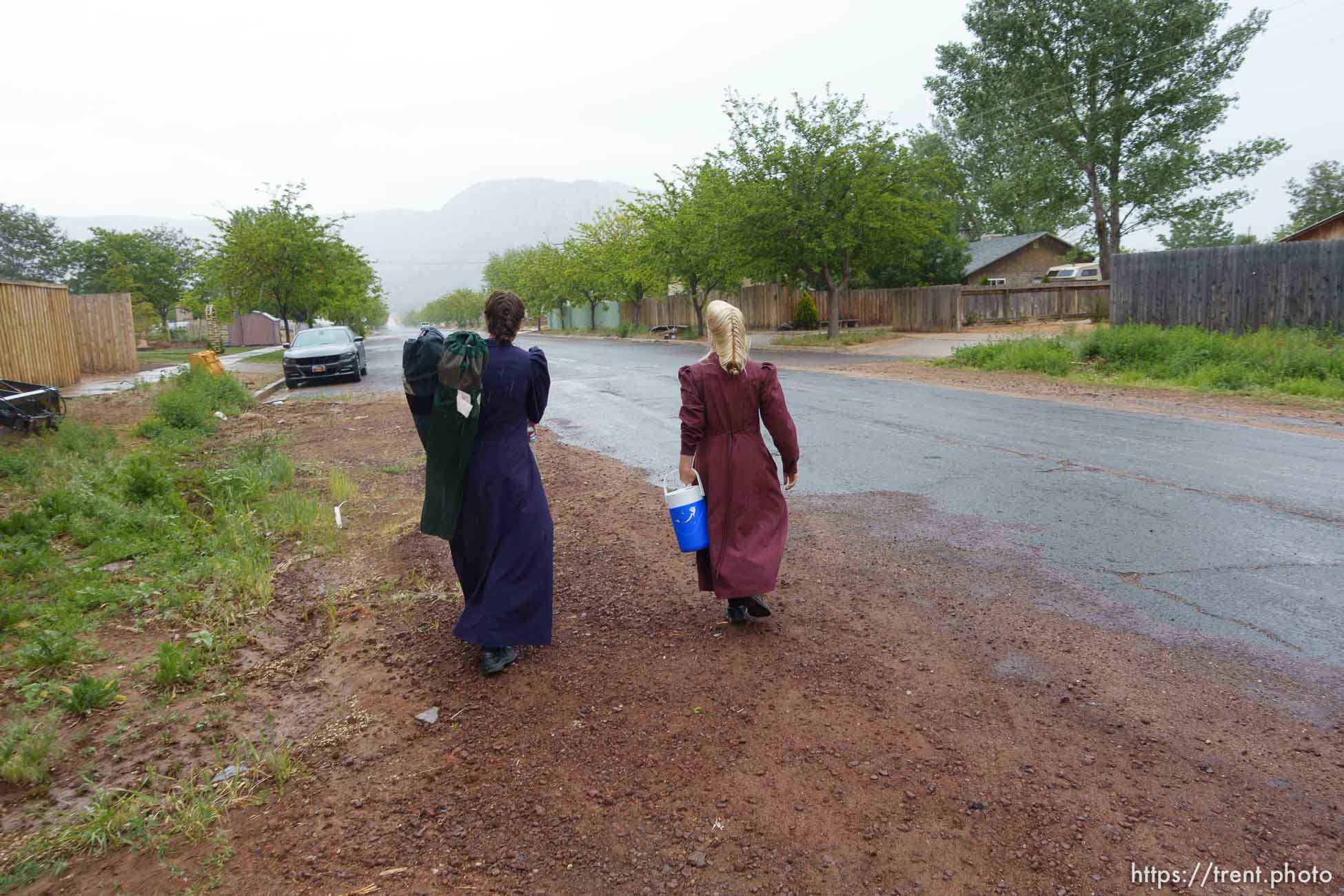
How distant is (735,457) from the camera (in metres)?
4.35

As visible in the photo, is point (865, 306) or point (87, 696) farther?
point (865, 306)

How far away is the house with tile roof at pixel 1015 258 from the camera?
42.8 m

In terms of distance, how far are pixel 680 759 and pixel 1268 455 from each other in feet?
25.8

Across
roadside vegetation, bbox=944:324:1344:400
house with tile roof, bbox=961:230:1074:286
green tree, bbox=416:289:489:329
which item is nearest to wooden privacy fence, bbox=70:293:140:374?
roadside vegetation, bbox=944:324:1344:400

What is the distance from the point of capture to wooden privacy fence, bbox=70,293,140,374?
2234 cm

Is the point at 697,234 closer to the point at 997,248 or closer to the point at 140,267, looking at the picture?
the point at 997,248

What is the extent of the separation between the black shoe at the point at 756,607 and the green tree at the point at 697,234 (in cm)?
2608

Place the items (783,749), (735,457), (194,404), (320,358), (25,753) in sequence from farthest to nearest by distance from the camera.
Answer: (320,358)
(194,404)
(735,457)
(25,753)
(783,749)

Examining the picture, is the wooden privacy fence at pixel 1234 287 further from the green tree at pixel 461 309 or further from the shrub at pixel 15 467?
the green tree at pixel 461 309

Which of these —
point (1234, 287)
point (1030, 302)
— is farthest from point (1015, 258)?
point (1234, 287)

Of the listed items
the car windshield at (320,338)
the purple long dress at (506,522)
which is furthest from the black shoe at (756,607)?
the car windshield at (320,338)

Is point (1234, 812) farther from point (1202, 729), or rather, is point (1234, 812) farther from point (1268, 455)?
point (1268, 455)

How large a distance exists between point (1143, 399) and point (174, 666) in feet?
44.1

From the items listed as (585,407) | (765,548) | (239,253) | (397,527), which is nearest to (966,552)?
(765,548)
